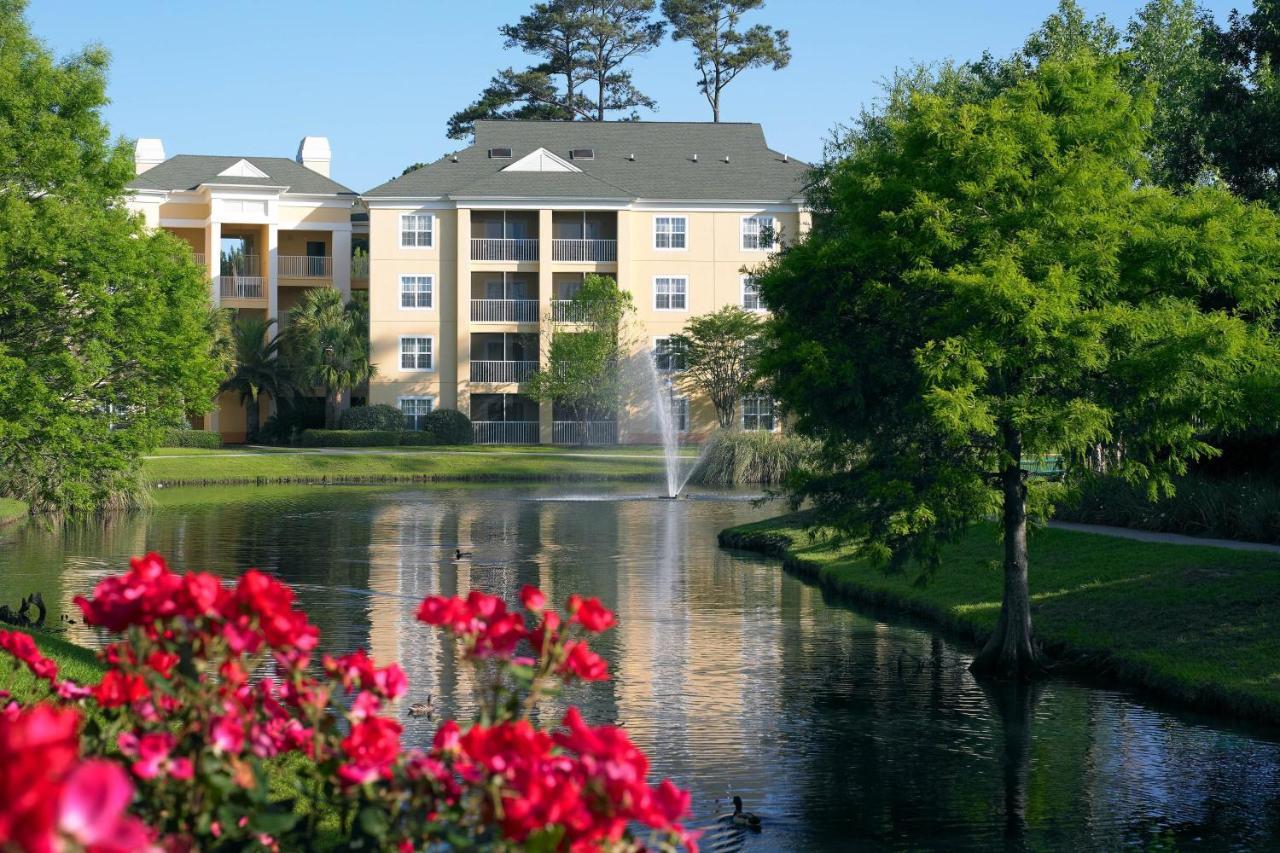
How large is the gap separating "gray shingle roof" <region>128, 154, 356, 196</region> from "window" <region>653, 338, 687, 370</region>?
1550cm

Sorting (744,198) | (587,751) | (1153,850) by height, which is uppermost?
(744,198)

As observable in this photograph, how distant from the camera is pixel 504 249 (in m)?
61.5

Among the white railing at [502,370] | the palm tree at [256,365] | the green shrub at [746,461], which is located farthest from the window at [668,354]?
the palm tree at [256,365]

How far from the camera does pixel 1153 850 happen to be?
33.8ft

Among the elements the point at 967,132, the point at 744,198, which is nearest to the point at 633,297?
the point at 744,198

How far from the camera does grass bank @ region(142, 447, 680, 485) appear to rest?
47531mm

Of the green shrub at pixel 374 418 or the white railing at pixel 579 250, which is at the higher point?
the white railing at pixel 579 250

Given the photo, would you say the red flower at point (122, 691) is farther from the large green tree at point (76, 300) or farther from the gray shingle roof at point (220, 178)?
the gray shingle roof at point (220, 178)

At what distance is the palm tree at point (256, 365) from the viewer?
5878 cm

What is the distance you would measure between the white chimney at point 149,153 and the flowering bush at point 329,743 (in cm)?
6696

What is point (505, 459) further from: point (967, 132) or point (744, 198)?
point (967, 132)

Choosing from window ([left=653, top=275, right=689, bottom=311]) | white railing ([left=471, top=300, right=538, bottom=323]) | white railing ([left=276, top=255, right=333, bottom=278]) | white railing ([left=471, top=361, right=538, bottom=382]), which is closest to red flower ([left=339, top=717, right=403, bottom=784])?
white railing ([left=471, top=361, right=538, bottom=382])

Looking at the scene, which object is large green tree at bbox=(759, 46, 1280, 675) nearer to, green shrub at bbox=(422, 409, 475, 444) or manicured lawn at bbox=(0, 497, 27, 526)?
manicured lawn at bbox=(0, 497, 27, 526)

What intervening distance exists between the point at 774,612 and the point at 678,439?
3912cm
